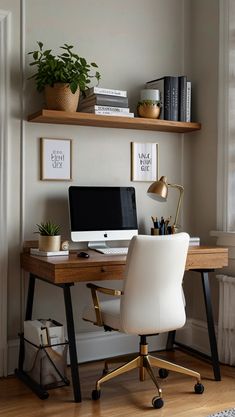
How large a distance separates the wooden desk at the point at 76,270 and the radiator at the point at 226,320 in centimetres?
21

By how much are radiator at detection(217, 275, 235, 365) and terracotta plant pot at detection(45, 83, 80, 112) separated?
1.50m

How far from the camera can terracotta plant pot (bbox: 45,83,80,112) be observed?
308cm

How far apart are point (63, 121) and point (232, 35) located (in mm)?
1291

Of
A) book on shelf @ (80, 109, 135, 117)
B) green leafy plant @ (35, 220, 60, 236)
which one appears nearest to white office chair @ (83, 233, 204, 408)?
green leafy plant @ (35, 220, 60, 236)

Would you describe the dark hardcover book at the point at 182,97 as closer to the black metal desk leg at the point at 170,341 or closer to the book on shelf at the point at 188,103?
the book on shelf at the point at 188,103

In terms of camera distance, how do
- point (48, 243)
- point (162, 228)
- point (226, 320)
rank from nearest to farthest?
point (48, 243)
point (226, 320)
point (162, 228)

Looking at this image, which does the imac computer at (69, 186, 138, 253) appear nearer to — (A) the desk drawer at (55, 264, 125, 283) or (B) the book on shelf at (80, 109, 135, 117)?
(A) the desk drawer at (55, 264, 125, 283)

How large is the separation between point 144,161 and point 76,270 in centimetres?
123

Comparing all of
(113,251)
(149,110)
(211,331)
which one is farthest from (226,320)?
(149,110)

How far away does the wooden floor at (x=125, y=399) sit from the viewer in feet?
8.51

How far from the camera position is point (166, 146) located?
375cm

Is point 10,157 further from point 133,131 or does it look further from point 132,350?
point 132,350

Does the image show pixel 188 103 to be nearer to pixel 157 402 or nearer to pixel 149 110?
pixel 149 110

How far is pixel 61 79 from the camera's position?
10.1 ft
